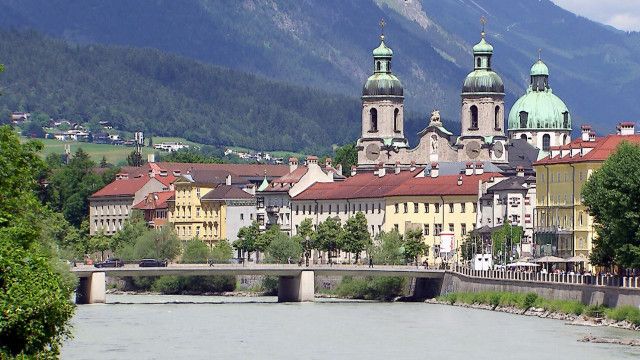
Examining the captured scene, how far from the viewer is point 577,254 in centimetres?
10838

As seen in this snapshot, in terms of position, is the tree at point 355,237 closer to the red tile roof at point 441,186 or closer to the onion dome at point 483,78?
the red tile roof at point 441,186

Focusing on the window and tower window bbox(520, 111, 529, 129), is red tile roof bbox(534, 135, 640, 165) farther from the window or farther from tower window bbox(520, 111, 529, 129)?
tower window bbox(520, 111, 529, 129)

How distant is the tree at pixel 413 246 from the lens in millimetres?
131750

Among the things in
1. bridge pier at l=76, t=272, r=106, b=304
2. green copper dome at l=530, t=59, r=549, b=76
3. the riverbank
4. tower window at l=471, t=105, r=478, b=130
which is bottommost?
the riverbank

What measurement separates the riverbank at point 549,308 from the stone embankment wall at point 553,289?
0.28m

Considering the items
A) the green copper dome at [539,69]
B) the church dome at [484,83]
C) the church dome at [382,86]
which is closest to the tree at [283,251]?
the church dome at [484,83]

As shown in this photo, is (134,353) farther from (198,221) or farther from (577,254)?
(198,221)

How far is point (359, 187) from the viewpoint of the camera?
156500mm

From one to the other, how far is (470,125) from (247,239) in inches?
1346

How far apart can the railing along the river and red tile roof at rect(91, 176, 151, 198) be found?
7125cm

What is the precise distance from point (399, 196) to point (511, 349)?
2902 inches

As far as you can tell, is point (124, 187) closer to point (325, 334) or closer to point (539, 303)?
point (539, 303)

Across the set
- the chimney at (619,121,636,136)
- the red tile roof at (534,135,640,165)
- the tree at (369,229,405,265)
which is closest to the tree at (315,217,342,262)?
the tree at (369,229,405,265)

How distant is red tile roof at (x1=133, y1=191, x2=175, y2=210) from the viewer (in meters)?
174
